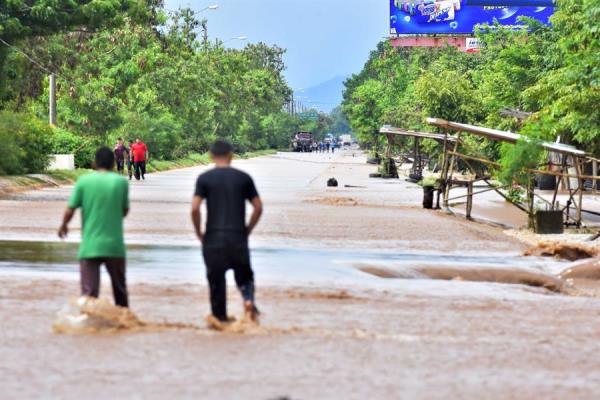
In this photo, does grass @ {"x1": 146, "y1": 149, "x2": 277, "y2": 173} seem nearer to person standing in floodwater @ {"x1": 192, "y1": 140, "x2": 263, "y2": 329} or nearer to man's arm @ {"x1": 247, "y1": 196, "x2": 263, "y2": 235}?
man's arm @ {"x1": 247, "y1": 196, "x2": 263, "y2": 235}

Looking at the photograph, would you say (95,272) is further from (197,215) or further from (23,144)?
(23,144)

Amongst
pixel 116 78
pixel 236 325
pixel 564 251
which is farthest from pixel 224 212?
pixel 116 78

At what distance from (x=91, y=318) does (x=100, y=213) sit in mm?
927

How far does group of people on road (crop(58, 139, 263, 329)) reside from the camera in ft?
38.4

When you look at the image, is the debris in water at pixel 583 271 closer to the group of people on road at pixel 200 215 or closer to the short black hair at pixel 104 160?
the group of people on road at pixel 200 215

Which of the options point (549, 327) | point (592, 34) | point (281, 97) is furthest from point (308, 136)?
point (549, 327)

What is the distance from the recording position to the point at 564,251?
22.0m

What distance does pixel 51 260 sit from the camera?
752 inches

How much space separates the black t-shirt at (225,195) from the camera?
38.3 feet

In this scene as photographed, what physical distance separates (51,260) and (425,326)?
7523 millimetres

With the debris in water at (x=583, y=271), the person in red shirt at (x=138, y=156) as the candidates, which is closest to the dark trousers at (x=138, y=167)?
the person in red shirt at (x=138, y=156)

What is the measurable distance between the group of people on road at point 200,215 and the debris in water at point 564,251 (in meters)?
10.8

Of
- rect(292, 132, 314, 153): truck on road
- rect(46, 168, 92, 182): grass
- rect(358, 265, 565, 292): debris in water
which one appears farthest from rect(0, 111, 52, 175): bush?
rect(292, 132, 314, 153): truck on road

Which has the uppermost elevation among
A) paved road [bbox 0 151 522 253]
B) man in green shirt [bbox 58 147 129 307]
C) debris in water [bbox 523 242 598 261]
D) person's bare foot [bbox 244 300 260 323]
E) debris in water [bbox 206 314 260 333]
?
man in green shirt [bbox 58 147 129 307]
